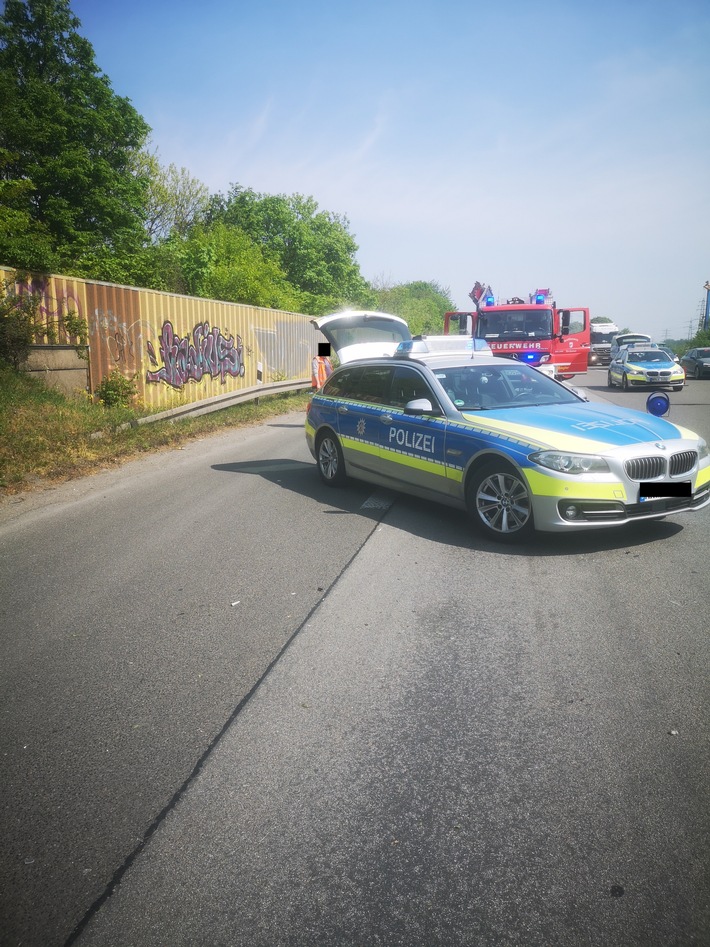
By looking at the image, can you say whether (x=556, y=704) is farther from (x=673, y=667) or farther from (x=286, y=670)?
(x=286, y=670)

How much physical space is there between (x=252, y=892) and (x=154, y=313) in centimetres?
1595

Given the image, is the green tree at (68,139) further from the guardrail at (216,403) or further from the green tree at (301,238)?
the green tree at (301,238)

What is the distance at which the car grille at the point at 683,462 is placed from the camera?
5.94 meters

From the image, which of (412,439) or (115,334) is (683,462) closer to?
(412,439)

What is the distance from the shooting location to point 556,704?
3.43 m

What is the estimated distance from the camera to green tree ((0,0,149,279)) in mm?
28953

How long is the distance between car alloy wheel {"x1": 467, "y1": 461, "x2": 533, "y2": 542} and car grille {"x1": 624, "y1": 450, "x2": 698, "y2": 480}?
835 mm

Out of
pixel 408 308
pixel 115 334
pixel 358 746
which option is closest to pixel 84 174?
pixel 115 334

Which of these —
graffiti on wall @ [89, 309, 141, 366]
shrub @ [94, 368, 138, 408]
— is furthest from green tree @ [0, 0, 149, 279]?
shrub @ [94, 368, 138, 408]

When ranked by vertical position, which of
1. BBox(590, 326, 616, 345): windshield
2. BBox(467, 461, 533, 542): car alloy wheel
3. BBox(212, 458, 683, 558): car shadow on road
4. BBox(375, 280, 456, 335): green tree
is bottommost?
BBox(212, 458, 683, 558): car shadow on road

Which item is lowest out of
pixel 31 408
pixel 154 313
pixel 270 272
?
pixel 31 408

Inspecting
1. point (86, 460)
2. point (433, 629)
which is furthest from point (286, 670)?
point (86, 460)

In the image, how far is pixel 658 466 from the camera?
5.86m

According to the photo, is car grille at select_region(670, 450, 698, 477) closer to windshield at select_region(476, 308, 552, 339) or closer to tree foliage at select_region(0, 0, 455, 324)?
windshield at select_region(476, 308, 552, 339)
